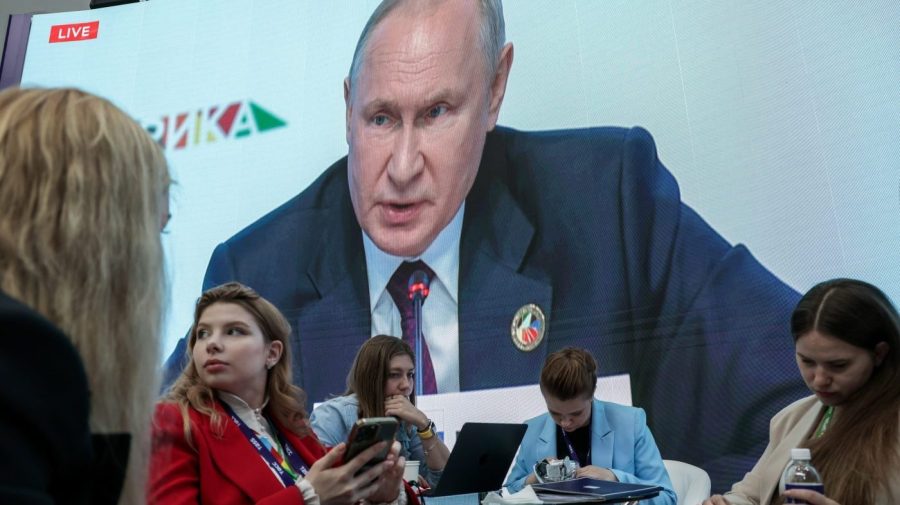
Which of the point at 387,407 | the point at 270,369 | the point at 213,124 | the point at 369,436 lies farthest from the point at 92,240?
the point at 213,124

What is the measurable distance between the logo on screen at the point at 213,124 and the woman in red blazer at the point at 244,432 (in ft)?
10.4

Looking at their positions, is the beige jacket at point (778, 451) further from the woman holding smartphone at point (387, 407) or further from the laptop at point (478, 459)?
the woman holding smartphone at point (387, 407)

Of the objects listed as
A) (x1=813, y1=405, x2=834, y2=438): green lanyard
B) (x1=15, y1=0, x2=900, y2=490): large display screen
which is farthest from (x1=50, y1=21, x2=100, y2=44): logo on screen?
(x1=813, y1=405, x2=834, y2=438): green lanyard

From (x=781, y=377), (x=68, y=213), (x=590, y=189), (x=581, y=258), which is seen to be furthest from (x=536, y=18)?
(x=68, y=213)

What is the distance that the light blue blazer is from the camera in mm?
2887

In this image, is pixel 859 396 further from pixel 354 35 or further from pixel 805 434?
pixel 354 35

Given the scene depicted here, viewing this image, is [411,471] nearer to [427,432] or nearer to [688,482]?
[427,432]

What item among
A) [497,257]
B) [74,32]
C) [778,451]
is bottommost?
[778,451]

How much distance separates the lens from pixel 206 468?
164 centimetres

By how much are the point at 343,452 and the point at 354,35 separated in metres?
3.75

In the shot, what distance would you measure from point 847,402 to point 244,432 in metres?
1.42

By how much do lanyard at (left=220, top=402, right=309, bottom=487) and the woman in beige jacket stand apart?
3.27 ft

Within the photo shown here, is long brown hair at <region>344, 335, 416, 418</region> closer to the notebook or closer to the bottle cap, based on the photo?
the notebook

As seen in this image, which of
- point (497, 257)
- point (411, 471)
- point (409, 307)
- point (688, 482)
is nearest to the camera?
point (411, 471)
